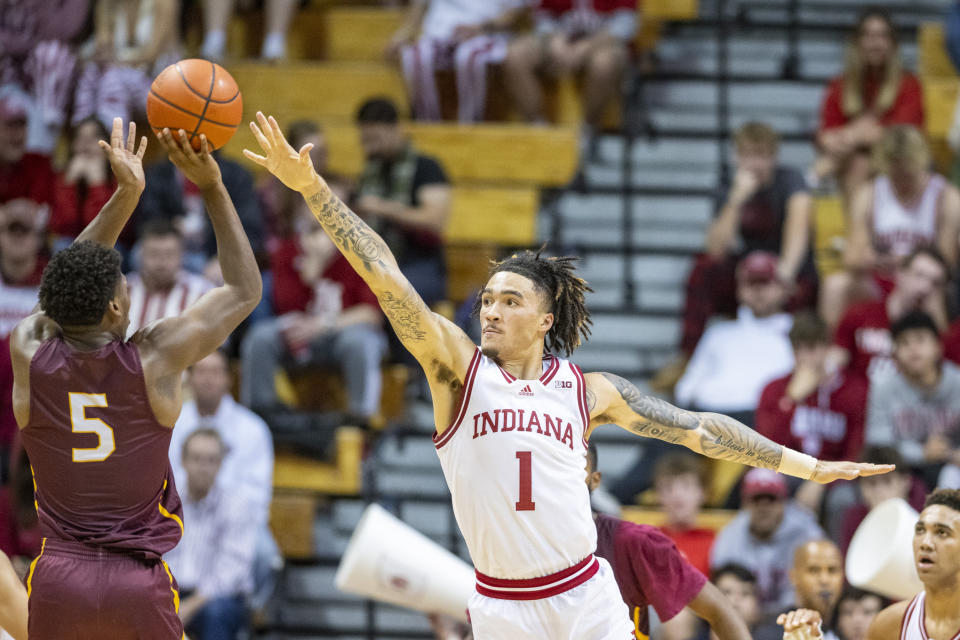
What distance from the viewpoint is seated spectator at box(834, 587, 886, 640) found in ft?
23.6

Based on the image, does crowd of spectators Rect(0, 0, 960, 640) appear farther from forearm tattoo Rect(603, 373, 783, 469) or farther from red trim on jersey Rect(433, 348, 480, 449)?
red trim on jersey Rect(433, 348, 480, 449)

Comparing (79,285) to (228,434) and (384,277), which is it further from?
(228,434)

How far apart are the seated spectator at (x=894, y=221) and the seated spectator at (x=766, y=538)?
5.88ft

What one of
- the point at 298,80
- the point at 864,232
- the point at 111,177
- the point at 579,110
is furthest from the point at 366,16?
the point at 864,232

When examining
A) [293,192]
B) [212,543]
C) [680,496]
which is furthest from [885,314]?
[212,543]

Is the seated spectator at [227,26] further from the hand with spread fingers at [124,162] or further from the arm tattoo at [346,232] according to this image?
the arm tattoo at [346,232]

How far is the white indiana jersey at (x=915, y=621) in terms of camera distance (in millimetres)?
5750

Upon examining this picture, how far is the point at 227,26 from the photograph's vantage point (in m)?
→ 11.5

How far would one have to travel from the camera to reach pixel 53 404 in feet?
16.0

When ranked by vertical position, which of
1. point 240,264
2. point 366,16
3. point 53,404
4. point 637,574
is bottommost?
point 637,574

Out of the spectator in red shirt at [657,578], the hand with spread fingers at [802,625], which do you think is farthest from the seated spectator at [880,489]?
the hand with spread fingers at [802,625]

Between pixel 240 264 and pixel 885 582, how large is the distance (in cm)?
357

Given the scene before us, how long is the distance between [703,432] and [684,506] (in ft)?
9.09

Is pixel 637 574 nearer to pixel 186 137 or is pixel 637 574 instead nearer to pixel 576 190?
pixel 186 137
